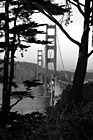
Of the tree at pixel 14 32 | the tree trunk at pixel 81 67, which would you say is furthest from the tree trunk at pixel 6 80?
the tree trunk at pixel 81 67

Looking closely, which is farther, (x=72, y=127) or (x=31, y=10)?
(x=31, y=10)

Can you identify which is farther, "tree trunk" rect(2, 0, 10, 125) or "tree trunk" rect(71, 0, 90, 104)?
"tree trunk" rect(71, 0, 90, 104)

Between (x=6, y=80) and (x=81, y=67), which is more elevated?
(x=81, y=67)

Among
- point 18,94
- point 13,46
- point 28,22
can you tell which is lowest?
point 18,94

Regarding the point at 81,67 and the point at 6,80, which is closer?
the point at 6,80

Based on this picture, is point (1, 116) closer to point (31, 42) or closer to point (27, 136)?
point (31, 42)

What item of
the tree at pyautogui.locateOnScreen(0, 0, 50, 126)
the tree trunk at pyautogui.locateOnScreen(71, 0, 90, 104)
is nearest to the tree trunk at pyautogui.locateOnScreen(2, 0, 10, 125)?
the tree at pyautogui.locateOnScreen(0, 0, 50, 126)

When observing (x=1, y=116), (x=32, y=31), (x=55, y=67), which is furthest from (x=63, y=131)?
(x=55, y=67)

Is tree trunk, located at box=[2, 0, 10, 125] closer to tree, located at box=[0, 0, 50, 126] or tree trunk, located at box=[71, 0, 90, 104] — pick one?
tree, located at box=[0, 0, 50, 126]

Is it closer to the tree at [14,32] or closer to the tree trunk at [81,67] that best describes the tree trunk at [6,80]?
the tree at [14,32]

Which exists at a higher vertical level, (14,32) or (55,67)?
(14,32)

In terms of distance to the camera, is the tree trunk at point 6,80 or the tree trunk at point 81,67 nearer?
the tree trunk at point 6,80
